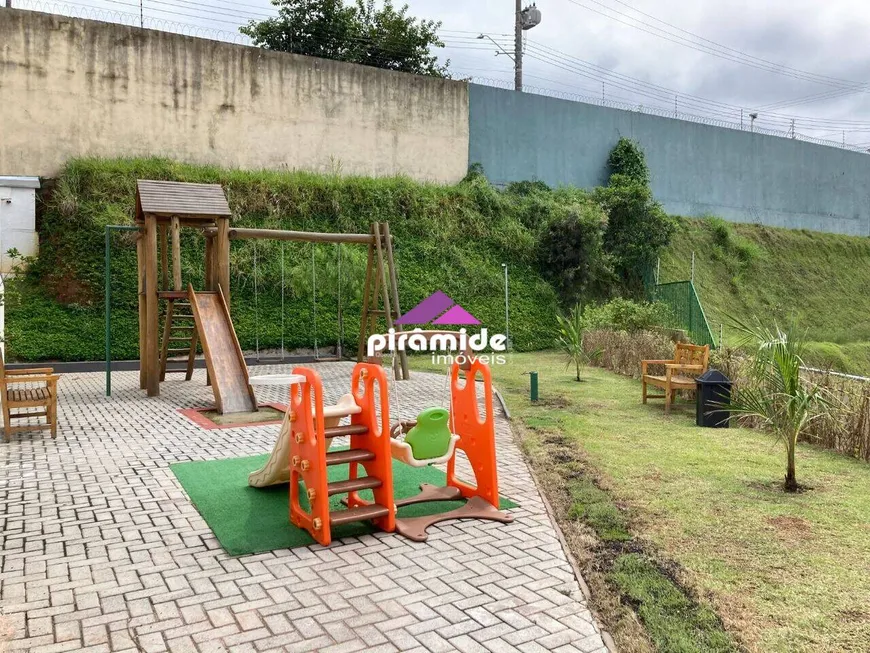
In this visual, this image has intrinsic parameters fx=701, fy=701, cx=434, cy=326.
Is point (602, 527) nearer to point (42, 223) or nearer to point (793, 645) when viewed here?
point (793, 645)

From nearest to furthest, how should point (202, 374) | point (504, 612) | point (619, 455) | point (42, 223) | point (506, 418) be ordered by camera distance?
point (504, 612) < point (619, 455) < point (506, 418) < point (202, 374) < point (42, 223)

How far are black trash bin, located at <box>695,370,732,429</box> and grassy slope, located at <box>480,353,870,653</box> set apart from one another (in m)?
0.26

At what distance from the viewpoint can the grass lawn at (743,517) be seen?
3.30 m

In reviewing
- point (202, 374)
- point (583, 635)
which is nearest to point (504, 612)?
point (583, 635)

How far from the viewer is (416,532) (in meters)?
4.49

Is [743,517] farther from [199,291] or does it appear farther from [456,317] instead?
[456,317]

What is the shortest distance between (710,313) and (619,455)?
53.7ft

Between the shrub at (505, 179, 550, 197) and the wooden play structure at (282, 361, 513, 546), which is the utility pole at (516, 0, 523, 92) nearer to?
the shrub at (505, 179, 550, 197)

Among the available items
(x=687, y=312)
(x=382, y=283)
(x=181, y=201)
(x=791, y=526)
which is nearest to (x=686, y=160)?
(x=687, y=312)

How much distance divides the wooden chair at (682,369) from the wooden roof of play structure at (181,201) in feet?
21.5

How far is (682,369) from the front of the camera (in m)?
9.43

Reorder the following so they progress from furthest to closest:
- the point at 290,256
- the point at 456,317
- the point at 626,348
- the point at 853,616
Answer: the point at 456,317 → the point at 290,256 → the point at 626,348 → the point at 853,616

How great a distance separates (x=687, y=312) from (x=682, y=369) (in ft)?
15.7

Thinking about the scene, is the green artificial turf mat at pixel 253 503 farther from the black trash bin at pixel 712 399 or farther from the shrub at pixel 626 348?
the shrub at pixel 626 348
